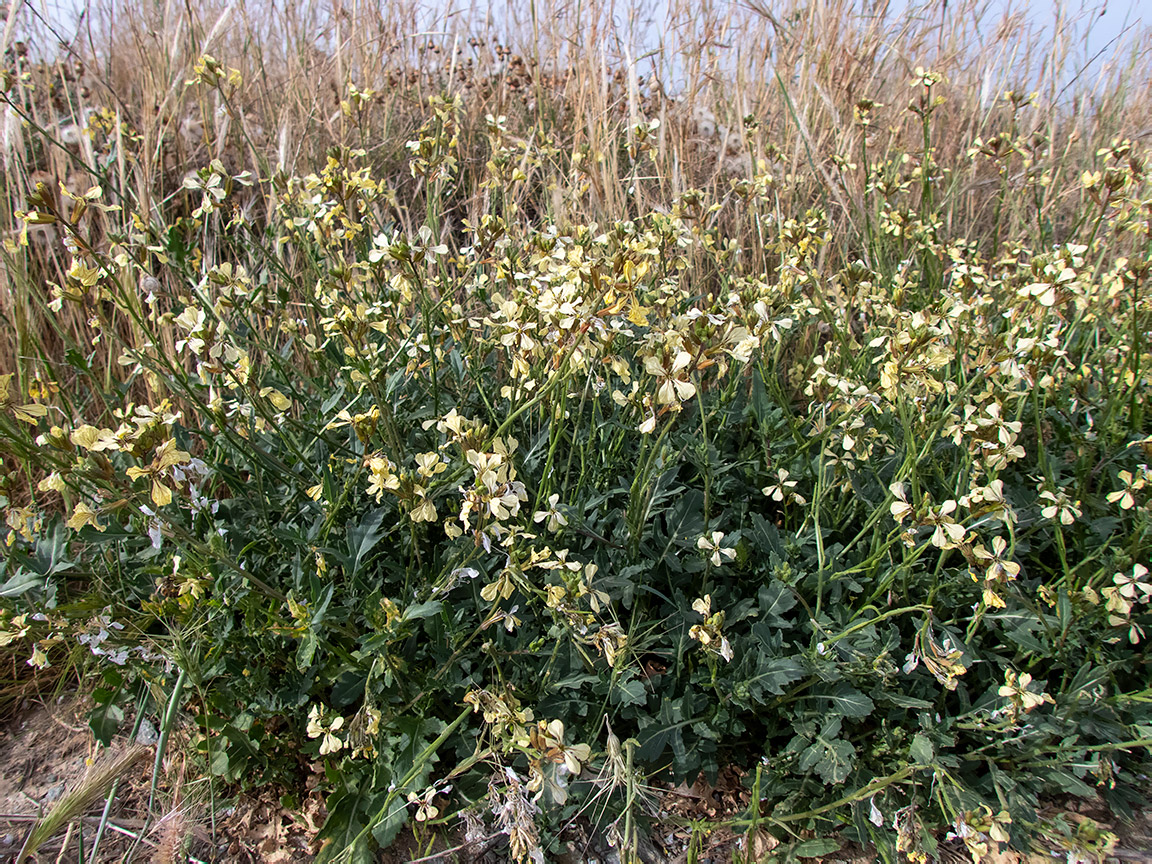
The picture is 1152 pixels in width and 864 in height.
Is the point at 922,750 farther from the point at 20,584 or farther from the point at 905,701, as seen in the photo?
the point at 20,584

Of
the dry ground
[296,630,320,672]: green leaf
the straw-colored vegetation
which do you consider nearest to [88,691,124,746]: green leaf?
the straw-colored vegetation

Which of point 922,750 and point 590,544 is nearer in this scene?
point 922,750

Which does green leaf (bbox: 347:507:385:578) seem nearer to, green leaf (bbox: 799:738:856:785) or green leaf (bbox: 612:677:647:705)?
green leaf (bbox: 612:677:647:705)

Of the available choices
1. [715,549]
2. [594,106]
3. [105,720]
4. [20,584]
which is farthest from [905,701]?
[594,106]

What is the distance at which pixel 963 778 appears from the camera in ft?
5.17

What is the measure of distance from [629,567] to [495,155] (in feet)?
4.18

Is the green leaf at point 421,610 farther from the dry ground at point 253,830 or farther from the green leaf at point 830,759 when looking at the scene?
the green leaf at point 830,759

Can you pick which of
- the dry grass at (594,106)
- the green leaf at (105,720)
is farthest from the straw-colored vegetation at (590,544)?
the dry grass at (594,106)

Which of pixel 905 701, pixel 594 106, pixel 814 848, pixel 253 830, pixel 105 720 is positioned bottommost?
pixel 253 830

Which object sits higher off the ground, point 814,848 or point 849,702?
point 849,702

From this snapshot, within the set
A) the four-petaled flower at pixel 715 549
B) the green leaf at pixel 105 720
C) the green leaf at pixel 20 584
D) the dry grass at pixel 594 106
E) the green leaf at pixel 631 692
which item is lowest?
the green leaf at pixel 105 720

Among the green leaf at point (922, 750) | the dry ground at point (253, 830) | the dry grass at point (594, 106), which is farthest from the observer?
the dry grass at point (594, 106)

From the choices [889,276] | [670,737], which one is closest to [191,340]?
[670,737]

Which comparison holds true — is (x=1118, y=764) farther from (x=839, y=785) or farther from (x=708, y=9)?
(x=708, y=9)
